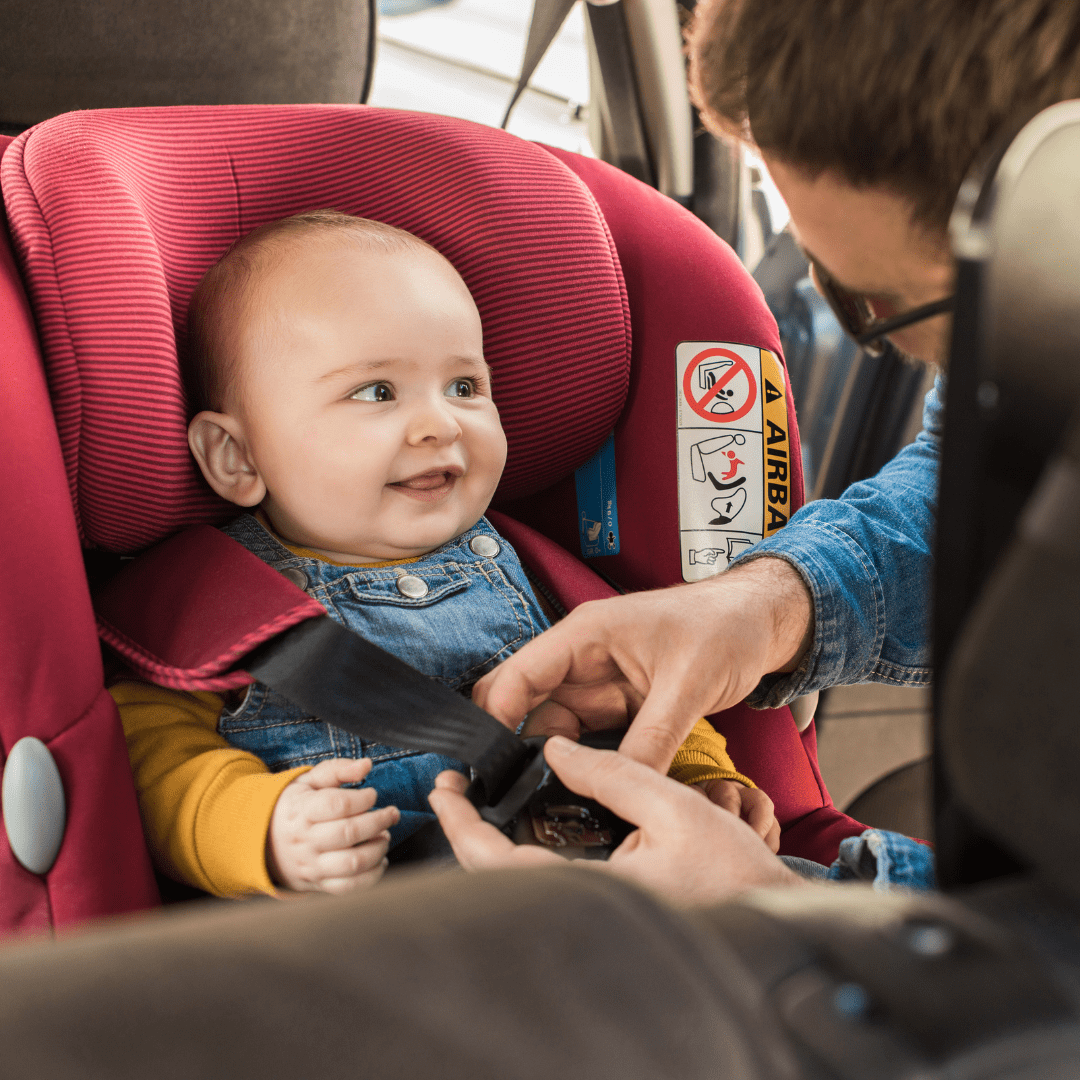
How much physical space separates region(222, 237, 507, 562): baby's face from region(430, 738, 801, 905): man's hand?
1.18 ft

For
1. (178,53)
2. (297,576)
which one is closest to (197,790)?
(297,576)

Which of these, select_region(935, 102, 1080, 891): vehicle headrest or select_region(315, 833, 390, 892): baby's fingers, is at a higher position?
select_region(935, 102, 1080, 891): vehicle headrest

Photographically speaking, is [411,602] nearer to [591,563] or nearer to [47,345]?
[591,563]

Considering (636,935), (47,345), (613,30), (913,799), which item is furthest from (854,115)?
(913,799)

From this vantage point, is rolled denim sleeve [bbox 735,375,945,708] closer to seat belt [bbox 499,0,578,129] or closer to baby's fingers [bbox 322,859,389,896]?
baby's fingers [bbox 322,859,389,896]

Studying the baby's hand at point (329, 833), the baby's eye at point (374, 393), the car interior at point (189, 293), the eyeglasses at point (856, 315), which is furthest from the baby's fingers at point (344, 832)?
the eyeglasses at point (856, 315)

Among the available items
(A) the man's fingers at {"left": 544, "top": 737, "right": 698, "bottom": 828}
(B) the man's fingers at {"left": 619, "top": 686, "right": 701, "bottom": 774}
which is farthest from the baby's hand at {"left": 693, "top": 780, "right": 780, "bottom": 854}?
(A) the man's fingers at {"left": 544, "top": 737, "right": 698, "bottom": 828}

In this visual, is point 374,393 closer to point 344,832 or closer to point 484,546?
point 484,546

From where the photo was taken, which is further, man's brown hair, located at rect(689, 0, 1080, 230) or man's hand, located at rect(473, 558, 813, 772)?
man's hand, located at rect(473, 558, 813, 772)

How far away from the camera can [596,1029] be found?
0.30 meters

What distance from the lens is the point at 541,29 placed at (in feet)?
4.59

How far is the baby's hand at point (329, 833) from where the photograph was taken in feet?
2.47

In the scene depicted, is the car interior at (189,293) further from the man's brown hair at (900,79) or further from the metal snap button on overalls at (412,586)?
the man's brown hair at (900,79)

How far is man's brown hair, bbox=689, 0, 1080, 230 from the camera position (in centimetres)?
55
